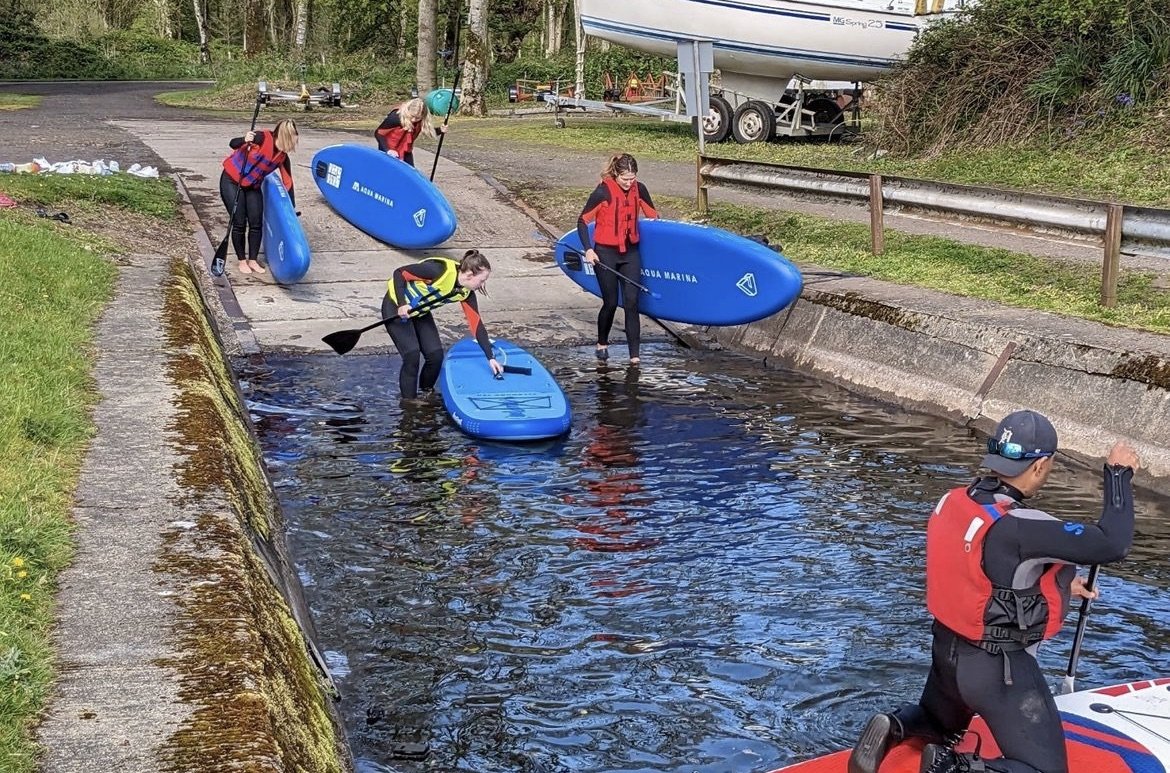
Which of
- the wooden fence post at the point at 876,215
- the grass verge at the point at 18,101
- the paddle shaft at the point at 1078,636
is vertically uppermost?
the grass verge at the point at 18,101

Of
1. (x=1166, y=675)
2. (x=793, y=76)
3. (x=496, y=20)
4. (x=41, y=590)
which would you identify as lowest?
(x=1166, y=675)

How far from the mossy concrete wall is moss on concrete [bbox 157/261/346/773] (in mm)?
5178

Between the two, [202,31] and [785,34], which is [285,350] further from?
[202,31]

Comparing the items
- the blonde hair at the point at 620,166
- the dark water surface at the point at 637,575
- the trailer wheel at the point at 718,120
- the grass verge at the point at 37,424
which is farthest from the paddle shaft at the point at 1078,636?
the trailer wheel at the point at 718,120

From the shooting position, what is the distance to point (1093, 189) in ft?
49.5

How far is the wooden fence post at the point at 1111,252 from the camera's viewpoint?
9625 mm

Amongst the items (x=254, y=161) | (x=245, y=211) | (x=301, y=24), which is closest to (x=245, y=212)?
(x=245, y=211)

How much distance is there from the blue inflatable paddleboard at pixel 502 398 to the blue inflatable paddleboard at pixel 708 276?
184 centimetres

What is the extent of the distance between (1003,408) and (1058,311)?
1497 mm

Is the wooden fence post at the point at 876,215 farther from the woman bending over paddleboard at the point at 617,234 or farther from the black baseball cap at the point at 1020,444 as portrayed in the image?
the black baseball cap at the point at 1020,444

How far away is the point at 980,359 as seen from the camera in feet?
31.4

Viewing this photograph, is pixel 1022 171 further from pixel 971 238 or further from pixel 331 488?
pixel 331 488

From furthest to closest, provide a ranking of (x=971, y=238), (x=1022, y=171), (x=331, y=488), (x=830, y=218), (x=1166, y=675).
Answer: (x=1022, y=171) → (x=830, y=218) → (x=971, y=238) → (x=331, y=488) → (x=1166, y=675)

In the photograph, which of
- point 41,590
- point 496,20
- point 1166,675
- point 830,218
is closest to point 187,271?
point 830,218
